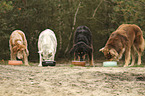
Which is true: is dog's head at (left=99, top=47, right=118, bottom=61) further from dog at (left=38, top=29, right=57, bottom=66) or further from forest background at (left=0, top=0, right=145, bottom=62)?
forest background at (left=0, top=0, right=145, bottom=62)

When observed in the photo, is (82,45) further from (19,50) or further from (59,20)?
(59,20)

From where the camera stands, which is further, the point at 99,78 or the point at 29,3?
the point at 29,3

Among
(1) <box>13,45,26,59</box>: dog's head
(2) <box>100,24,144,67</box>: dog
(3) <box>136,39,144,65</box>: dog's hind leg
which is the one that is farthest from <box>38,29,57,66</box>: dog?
(3) <box>136,39,144,65</box>: dog's hind leg

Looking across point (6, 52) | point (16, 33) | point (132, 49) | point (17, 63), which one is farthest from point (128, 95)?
point (6, 52)

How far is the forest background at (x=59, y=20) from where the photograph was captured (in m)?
14.6

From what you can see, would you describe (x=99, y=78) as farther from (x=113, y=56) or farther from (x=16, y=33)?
(x=16, y=33)

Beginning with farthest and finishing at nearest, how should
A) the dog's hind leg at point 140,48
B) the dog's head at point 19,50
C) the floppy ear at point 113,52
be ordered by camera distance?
the dog's head at point 19,50
the dog's hind leg at point 140,48
the floppy ear at point 113,52

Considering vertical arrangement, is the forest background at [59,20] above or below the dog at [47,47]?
above

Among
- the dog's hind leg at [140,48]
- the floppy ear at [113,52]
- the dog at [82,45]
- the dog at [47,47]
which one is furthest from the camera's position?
the dog at [47,47]

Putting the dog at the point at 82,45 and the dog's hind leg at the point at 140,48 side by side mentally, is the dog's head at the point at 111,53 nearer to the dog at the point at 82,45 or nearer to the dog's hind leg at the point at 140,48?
the dog at the point at 82,45

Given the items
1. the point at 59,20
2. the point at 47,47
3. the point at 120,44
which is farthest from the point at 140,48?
the point at 59,20

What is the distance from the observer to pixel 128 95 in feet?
12.7

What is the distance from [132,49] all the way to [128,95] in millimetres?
6526

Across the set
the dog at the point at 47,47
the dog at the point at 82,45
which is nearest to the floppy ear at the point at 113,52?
the dog at the point at 82,45
